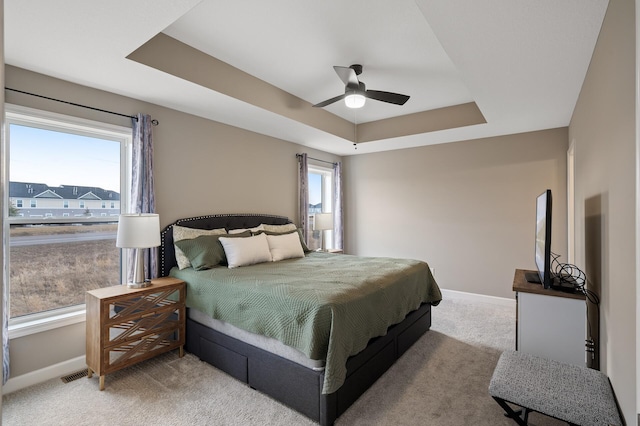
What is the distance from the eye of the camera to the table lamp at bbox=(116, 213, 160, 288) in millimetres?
2836

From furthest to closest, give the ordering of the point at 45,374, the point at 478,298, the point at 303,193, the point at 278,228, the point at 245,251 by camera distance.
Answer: the point at 303,193 < the point at 478,298 < the point at 278,228 < the point at 245,251 < the point at 45,374

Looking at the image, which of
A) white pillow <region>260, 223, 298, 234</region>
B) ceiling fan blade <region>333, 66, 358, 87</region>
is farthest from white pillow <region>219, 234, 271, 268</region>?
ceiling fan blade <region>333, 66, 358, 87</region>

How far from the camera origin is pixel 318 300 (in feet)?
7.54

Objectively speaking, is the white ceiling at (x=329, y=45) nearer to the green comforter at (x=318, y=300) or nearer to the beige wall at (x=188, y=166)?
the beige wall at (x=188, y=166)

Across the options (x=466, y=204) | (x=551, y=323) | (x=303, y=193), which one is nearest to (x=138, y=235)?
(x=303, y=193)

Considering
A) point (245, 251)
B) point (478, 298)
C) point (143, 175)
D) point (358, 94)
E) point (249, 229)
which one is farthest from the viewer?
point (478, 298)

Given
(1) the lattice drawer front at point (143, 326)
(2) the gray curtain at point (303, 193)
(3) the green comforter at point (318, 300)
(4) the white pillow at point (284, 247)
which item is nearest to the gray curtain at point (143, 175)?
(3) the green comforter at point (318, 300)

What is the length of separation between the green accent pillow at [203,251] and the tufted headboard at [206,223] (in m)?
0.18

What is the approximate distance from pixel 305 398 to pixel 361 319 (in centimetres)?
64

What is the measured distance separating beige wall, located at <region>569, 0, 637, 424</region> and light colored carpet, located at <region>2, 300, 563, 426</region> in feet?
2.76

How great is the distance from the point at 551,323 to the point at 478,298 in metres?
2.56

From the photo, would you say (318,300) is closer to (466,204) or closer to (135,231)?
(135,231)

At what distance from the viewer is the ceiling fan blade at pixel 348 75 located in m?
2.87

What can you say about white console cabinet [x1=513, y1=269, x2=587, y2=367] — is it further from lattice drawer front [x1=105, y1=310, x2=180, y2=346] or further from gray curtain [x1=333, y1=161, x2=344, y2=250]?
gray curtain [x1=333, y1=161, x2=344, y2=250]
